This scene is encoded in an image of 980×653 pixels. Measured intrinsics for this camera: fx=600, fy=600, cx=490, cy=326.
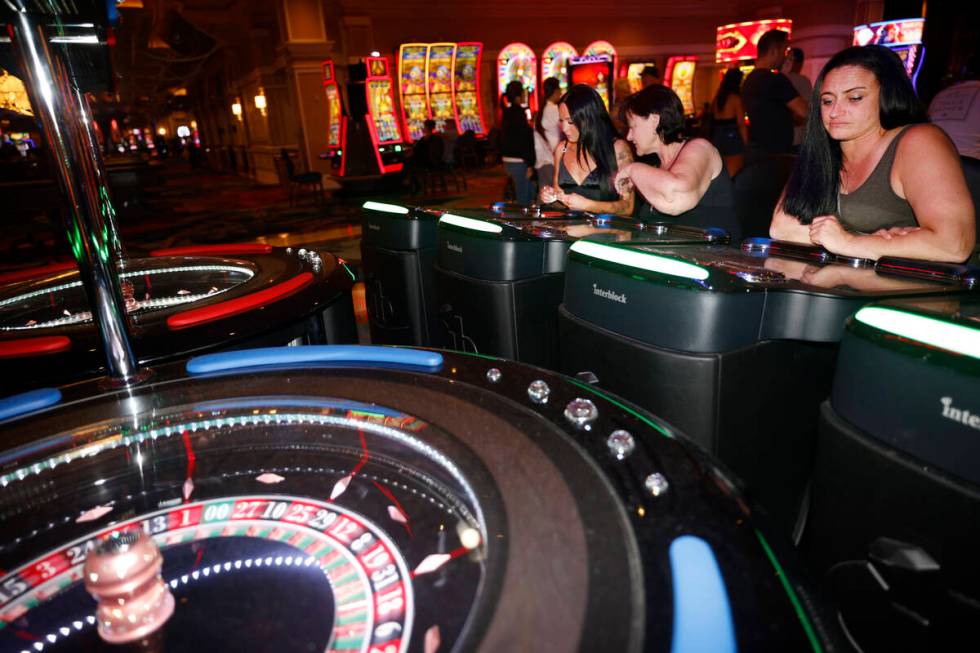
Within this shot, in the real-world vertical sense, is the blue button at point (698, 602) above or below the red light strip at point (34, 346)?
above

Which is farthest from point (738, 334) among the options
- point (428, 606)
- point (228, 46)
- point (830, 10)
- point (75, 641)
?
point (228, 46)

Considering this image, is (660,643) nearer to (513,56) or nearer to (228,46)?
(513,56)

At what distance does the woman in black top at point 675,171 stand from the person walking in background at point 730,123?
7.09ft

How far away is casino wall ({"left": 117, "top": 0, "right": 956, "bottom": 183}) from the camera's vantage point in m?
9.04

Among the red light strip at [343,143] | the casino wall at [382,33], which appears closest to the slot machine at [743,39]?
the casino wall at [382,33]

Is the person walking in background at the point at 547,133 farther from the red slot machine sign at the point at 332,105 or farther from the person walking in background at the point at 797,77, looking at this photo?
the red slot machine sign at the point at 332,105

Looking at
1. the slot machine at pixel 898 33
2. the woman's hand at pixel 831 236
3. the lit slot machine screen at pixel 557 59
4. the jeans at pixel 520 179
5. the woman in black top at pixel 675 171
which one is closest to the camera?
the woman's hand at pixel 831 236

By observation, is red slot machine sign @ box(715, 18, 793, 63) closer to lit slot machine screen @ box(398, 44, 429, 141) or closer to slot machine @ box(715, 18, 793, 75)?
slot machine @ box(715, 18, 793, 75)

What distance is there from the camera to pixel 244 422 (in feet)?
2.72

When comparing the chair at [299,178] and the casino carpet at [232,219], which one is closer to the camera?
the casino carpet at [232,219]

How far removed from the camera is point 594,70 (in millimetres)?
11336

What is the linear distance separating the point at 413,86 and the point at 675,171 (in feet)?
32.3

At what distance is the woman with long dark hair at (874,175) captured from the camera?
1389mm

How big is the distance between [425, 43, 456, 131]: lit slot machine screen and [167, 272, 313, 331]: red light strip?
9.97m
